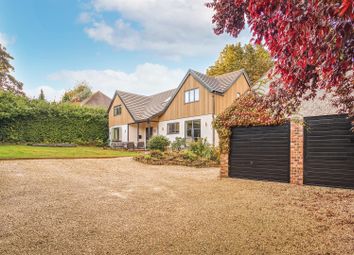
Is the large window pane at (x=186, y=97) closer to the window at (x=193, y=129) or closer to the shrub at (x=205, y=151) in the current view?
the window at (x=193, y=129)

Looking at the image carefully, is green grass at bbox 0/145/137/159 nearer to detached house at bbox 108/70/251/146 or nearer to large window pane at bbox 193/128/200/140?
large window pane at bbox 193/128/200/140

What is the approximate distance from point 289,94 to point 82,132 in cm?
2652

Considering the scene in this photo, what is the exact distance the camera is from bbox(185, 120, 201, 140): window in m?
21.0

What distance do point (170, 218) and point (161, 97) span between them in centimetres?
2362

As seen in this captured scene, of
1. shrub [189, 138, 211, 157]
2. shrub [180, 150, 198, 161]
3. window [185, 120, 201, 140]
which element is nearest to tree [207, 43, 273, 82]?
window [185, 120, 201, 140]

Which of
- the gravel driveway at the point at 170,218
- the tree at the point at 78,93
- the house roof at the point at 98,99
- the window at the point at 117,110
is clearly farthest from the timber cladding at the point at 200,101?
the tree at the point at 78,93

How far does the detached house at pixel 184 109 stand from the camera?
20.3 meters

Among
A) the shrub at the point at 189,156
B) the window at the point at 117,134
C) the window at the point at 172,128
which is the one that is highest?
the window at the point at 172,128

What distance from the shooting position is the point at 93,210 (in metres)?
5.59

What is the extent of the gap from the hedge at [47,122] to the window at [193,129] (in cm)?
1117

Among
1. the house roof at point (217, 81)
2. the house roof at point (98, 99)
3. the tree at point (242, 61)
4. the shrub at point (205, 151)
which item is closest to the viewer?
the shrub at point (205, 151)

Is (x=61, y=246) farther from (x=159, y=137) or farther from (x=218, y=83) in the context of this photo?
(x=218, y=83)

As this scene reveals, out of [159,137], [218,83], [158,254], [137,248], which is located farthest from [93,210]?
[218,83]

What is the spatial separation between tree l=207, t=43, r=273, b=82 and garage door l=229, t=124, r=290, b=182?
2609 centimetres
